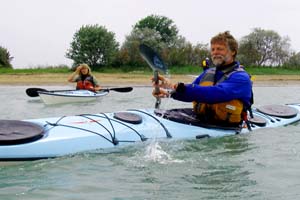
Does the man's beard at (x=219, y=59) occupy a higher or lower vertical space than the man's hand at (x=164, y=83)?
higher

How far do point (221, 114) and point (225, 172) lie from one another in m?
1.36

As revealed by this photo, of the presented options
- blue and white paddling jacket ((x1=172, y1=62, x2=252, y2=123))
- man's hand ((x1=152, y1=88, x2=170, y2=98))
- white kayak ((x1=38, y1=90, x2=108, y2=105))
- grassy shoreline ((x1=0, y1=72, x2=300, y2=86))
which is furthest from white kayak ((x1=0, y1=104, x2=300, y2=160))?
grassy shoreline ((x1=0, y1=72, x2=300, y2=86))

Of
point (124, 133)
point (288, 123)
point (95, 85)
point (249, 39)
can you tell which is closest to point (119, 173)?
point (124, 133)

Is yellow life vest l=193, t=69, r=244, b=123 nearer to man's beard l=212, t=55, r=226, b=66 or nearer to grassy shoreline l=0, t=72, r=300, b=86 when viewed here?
man's beard l=212, t=55, r=226, b=66

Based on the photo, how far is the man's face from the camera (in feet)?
16.7

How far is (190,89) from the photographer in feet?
15.1

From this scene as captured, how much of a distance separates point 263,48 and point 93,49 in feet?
41.5

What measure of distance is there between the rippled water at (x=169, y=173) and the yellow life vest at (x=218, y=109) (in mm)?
258

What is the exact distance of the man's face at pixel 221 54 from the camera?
16.7 ft

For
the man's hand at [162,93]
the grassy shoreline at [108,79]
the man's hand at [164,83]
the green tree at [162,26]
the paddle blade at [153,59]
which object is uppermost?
the green tree at [162,26]

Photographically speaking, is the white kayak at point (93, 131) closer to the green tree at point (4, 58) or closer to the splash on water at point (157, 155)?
the splash on water at point (157, 155)

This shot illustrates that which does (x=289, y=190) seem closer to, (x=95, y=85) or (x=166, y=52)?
(x=95, y=85)

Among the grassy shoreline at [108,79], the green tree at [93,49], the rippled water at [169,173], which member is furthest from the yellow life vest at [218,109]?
the green tree at [93,49]

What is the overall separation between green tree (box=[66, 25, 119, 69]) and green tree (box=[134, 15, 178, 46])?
24.8 feet
